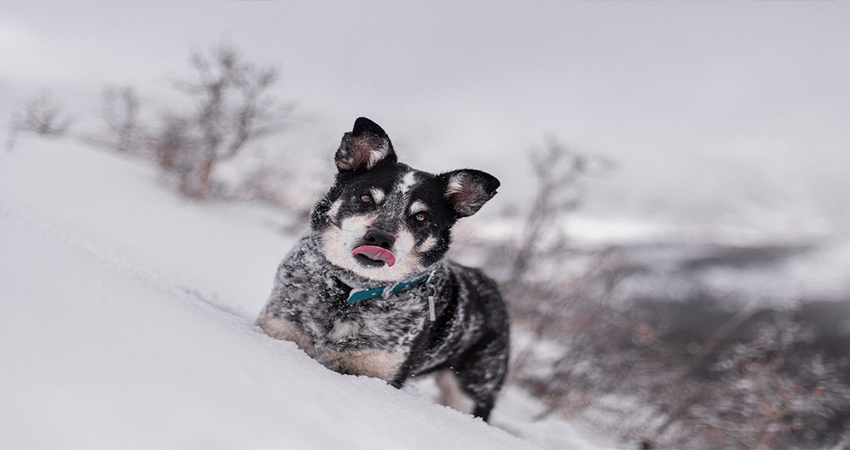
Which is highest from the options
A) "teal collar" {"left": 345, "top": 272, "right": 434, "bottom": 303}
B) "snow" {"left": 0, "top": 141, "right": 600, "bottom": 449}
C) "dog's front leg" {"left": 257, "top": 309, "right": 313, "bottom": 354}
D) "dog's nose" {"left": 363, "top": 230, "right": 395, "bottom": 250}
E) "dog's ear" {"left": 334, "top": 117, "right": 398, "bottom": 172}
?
"dog's ear" {"left": 334, "top": 117, "right": 398, "bottom": 172}

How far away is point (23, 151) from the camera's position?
13930 millimetres

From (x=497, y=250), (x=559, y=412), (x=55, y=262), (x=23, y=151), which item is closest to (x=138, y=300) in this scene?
(x=55, y=262)

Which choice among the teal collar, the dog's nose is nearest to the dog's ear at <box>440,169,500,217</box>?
the teal collar

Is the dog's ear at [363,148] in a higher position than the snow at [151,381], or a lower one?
higher

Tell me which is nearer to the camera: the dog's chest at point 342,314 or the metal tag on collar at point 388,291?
the dog's chest at point 342,314

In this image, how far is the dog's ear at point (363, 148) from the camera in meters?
4.23

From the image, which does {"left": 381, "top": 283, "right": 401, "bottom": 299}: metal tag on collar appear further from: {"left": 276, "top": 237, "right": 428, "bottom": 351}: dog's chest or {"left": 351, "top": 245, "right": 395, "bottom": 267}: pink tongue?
{"left": 351, "top": 245, "right": 395, "bottom": 267}: pink tongue

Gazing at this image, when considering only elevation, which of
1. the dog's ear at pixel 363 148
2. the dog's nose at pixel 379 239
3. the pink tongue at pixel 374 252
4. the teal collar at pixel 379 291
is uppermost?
the dog's ear at pixel 363 148

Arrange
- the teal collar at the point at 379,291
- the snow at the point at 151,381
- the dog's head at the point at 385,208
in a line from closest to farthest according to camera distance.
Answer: the snow at the point at 151,381
the dog's head at the point at 385,208
the teal collar at the point at 379,291

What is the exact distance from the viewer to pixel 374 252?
3.73 meters

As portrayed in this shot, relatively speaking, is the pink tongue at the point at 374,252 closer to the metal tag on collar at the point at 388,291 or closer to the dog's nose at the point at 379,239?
the dog's nose at the point at 379,239

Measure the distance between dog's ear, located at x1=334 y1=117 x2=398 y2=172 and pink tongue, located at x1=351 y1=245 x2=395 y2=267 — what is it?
100 centimetres

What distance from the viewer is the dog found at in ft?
12.8

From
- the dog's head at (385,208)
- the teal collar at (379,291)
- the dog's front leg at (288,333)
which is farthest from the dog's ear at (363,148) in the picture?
the dog's front leg at (288,333)
